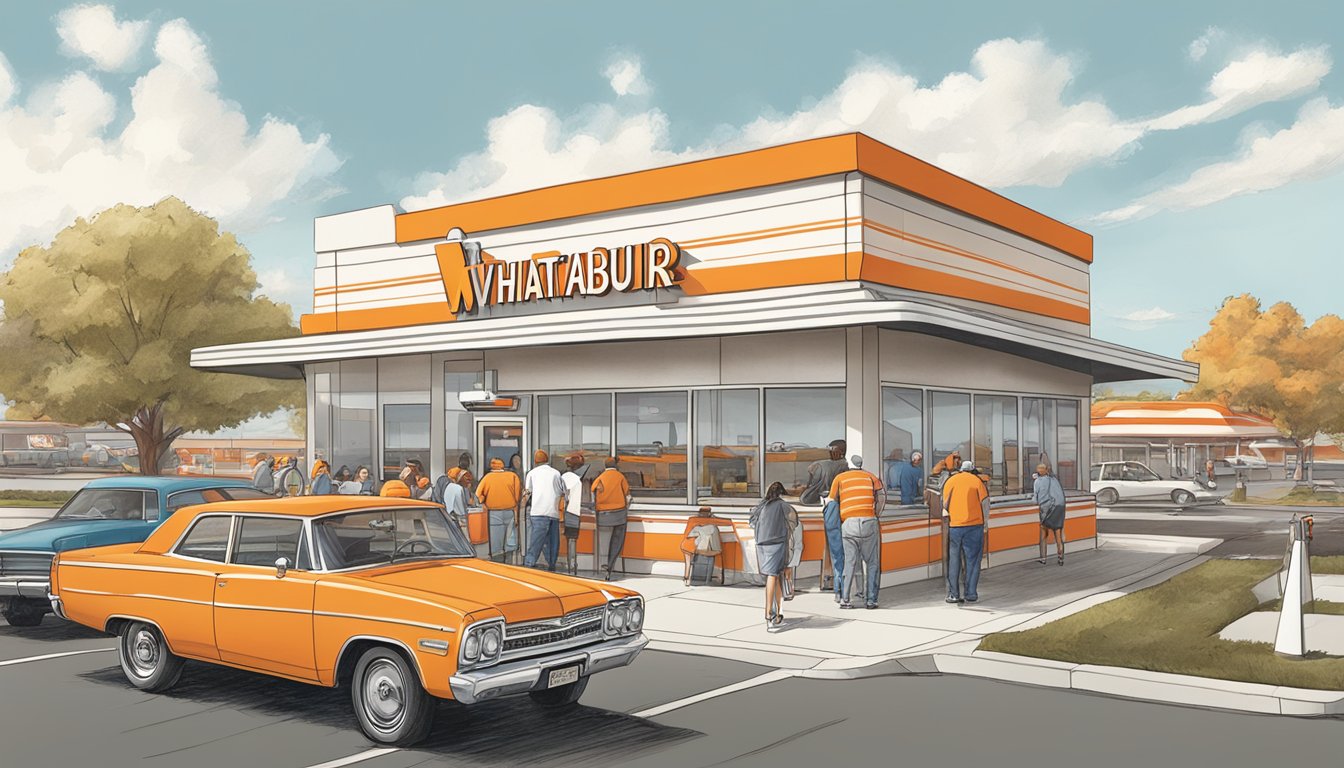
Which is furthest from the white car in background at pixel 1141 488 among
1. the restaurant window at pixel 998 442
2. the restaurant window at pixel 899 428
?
the restaurant window at pixel 899 428

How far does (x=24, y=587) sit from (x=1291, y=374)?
6068cm

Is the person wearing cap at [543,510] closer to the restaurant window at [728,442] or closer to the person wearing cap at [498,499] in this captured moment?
the person wearing cap at [498,499]

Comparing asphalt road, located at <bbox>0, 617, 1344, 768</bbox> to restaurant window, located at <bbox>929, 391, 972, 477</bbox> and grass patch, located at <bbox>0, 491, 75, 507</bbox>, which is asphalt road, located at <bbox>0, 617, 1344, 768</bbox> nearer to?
restaurant window, located at <bbox>929, 391, 972, 477</bbox>

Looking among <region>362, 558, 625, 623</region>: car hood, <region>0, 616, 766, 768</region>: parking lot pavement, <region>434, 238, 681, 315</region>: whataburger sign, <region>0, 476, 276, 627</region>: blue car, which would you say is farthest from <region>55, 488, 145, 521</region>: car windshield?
<region>434, 238, 681, 315</region>: whataburger sign

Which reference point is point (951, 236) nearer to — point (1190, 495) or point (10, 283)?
point (1190, 495)

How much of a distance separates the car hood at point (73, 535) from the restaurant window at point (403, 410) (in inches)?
297

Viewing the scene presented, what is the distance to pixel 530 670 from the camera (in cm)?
770

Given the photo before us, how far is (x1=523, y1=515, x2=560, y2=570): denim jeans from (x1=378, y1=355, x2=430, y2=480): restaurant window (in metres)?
4.77

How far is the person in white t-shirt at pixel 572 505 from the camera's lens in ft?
56.1

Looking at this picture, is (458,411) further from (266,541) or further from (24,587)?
(266,541)

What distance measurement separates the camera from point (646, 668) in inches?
423

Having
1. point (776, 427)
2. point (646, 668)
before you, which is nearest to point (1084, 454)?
point (776, 427)

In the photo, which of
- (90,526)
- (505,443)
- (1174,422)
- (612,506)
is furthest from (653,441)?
(1174,422)

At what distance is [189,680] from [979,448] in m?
13.1
